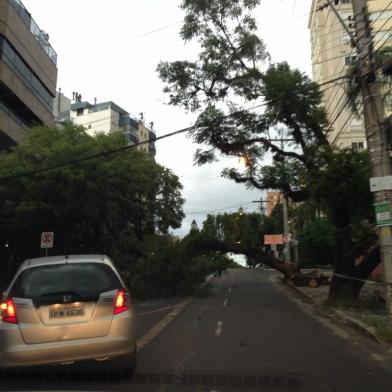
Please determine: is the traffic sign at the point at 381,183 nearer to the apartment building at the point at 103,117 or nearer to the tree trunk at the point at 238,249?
the tree trunk at the point at 238,249

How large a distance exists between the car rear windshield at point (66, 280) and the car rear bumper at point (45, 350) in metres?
0.56

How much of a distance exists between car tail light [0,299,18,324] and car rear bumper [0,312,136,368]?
9 centimetres

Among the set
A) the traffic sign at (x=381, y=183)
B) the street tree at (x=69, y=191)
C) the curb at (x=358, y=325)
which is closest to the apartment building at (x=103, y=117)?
the street tree at (x=69, y=191)

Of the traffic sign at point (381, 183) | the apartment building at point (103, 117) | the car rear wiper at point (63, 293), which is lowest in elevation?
the car rear wiper at point (63, 293)

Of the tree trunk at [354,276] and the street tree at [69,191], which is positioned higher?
the street tree at [69,191]

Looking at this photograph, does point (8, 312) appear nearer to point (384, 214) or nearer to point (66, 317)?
point (66, 317)

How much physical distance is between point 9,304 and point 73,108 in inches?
A: 3971

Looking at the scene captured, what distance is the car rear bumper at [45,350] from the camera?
688 cm

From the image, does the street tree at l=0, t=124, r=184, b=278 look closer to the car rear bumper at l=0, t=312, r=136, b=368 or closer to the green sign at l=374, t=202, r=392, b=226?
the green sign at l=374, t=202, r=392, b=226

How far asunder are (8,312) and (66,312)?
2.42 feet

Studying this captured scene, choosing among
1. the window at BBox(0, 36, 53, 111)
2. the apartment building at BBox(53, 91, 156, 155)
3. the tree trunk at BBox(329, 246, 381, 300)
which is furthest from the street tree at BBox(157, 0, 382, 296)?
the apartment building at BBox(53, 91, 156, 155)

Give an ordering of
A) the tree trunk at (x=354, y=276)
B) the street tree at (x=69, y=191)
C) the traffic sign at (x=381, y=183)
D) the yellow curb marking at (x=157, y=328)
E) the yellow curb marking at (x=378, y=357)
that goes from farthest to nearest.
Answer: the street tree at (x=69, y=191), the tree trunk at (x=354, y=276), the traffic sign at (x=381, y=183), the yellow curb marking at (x=157, y=328), the yellow curb marking at (x=378, y=357)

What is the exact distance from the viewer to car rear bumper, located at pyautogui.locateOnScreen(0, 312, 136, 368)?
688cm

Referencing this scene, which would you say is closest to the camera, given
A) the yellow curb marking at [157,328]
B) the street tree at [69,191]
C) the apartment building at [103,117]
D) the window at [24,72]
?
the yellow curb marking at [157,328]
